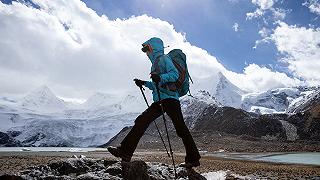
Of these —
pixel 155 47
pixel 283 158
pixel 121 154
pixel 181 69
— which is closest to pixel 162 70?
pixel 181 69

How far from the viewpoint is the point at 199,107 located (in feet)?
558

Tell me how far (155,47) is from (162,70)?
696 mm

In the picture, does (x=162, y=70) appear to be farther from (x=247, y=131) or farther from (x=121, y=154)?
(x=247, y=131)

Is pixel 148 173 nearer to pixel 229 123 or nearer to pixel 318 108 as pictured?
pixel 229 123

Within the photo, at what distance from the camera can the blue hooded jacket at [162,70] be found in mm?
8273

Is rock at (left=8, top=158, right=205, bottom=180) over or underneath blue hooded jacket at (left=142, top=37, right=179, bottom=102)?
underneath

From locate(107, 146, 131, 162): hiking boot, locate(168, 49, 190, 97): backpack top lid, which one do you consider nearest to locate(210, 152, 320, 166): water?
locate(168, 49, 190, 97): backpack top lid

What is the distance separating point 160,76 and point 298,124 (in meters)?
128

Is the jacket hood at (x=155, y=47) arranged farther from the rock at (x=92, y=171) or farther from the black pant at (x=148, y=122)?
the rock at (x=92, y=171)

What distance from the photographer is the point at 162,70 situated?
333 inches

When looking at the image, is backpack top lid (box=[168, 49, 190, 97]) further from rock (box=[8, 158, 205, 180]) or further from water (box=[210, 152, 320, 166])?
water (box=[210, 152, 320, 166])

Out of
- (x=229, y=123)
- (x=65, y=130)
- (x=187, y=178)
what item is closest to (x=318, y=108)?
(x=229, y=123)

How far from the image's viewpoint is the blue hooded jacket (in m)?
8.27

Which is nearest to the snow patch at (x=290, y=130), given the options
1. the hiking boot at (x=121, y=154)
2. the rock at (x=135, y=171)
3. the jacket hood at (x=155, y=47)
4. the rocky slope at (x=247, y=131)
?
the rocky slope at (x=247, y=131)
